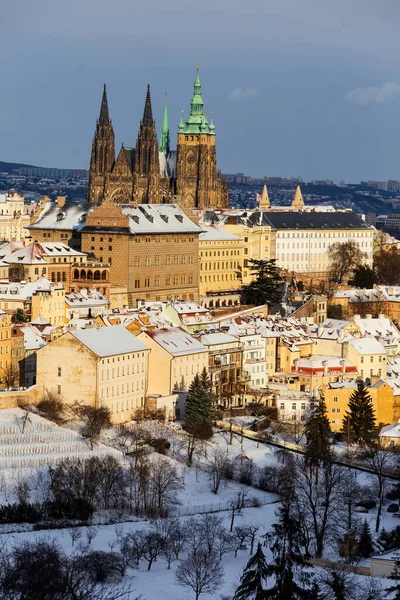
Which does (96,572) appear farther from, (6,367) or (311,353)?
(311,353)

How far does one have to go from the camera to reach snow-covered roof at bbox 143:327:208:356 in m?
85.7

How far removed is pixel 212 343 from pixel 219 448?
13.0 meters

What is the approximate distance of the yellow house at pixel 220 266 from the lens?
4670 inches

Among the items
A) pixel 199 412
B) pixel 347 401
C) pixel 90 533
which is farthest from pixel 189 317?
pixel 90 533

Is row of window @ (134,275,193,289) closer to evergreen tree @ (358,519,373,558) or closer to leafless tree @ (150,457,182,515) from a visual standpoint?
leafless tree @ (150,457,182,515)

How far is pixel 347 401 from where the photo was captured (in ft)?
294

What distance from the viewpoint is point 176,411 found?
83438 millimetres

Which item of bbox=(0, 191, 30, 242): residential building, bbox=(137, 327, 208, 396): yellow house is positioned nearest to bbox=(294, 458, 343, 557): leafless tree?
bbox=(137, 327, 208, 396): yellow house

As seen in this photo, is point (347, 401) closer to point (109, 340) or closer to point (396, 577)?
point (109, 340)

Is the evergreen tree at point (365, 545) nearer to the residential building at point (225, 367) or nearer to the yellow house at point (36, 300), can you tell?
the residential building at point (225, 367)

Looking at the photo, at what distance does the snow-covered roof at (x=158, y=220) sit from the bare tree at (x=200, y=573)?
50.1m

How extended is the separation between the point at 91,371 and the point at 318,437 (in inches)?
365

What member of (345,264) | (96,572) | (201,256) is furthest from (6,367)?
(345,264)

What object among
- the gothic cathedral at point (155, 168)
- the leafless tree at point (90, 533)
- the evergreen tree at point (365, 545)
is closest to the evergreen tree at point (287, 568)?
the leafless tree at point (90, 533)
